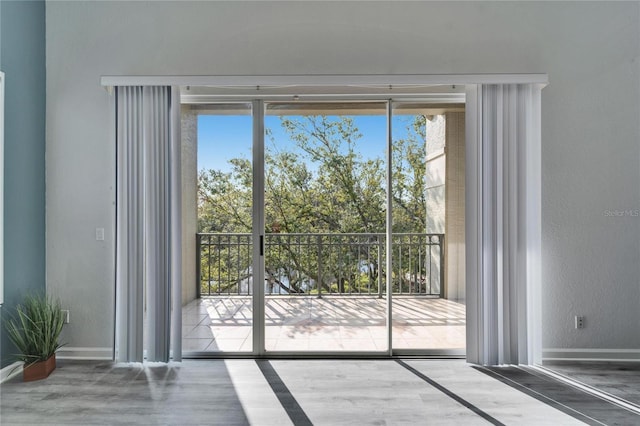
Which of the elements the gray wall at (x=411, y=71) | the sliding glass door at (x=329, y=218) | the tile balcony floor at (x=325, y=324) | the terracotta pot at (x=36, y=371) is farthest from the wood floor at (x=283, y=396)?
the gray wall at (x=411, y=71)

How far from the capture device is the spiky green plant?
2.48 metres

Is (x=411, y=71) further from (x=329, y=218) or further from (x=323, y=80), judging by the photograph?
(x=329, y=218)

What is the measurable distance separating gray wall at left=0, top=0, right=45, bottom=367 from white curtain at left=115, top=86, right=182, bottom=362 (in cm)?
67

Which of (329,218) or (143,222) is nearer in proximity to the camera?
(143,222)

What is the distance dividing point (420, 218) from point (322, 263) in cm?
92

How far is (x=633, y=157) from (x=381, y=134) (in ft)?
6.67

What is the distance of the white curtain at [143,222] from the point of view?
273 centimetres

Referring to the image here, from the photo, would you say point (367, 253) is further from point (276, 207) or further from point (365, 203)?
point (276, 207)

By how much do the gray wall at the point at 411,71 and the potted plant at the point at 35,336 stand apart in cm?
29

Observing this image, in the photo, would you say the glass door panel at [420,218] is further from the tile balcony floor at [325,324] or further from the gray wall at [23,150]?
the gray wall at [23,150]

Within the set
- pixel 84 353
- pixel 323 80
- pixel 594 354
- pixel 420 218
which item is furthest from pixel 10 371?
pixel 594 354

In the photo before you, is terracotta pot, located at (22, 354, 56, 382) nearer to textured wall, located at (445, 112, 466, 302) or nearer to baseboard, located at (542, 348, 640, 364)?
textured wall, located at (445, 112, 466, 302)

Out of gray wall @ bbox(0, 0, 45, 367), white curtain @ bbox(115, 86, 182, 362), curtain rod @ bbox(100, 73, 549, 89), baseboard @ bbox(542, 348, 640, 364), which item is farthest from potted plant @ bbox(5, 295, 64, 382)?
baseboard @ bbox(542, 348, 640, 364)

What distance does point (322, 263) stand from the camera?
2961 millimetres
